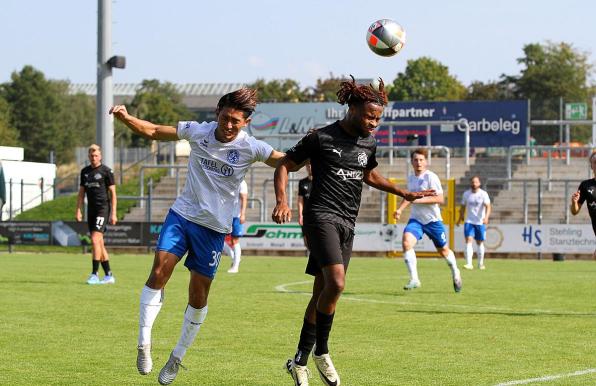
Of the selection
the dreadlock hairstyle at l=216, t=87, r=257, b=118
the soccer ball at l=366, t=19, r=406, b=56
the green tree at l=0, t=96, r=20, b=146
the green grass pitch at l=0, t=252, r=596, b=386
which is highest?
the green tree at l=0, t=96, r=20, b=146

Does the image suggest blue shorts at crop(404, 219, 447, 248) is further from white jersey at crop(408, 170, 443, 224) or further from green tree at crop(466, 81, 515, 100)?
green tree at crop(466, 81, 515, 100)

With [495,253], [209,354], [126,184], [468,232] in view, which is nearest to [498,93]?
[126,184]

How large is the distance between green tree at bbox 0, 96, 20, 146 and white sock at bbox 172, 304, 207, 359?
80.1m

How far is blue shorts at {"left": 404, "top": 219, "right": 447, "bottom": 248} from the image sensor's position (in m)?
18.0

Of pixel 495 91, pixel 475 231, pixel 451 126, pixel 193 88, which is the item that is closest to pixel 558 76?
pixel 495 91

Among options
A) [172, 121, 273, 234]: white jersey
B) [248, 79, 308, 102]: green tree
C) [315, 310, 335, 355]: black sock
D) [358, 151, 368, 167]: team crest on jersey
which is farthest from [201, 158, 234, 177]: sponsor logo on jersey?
[248, 79, 308, 102]: green tree

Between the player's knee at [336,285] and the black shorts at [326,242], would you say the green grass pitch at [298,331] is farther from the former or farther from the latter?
the black shorts at [326,242]

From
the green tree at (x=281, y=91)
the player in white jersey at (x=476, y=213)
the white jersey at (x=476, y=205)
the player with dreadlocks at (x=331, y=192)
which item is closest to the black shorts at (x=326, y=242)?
the player with dreadlocks at (x=331, y=192)

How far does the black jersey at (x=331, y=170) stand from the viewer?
887 cm

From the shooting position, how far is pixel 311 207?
8.91m

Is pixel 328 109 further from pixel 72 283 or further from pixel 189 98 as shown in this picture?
pixel 189 98

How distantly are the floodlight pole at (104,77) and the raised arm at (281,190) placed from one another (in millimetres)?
22073

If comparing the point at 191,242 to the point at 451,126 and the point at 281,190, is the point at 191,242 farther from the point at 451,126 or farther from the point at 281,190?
the point at 451,126

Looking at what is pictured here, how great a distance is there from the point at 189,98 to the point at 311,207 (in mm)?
168188
